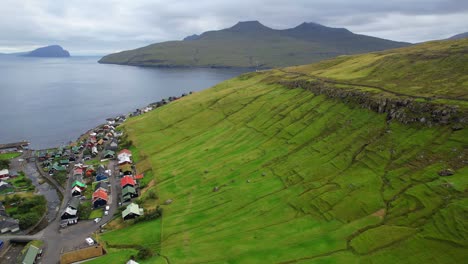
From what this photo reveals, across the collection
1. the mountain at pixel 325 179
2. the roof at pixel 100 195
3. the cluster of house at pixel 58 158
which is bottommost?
the cluster of house at pixel 58 158

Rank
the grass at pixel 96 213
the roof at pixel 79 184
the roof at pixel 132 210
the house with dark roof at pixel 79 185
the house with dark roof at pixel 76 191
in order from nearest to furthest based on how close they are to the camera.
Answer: the roof at pixel 132 210, the grass at pixel 96 213, the house with dark roof at pixel 76 191, the house with dark roof at pixel 79 185, the roof at pixel 79 184

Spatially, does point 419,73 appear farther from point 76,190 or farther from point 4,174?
point 4,174

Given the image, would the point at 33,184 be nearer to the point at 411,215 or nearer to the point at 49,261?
the point at 49,261

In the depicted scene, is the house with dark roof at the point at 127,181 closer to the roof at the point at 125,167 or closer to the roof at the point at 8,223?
the roof at the point at 125,167

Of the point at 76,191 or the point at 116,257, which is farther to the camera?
the point at 76,191

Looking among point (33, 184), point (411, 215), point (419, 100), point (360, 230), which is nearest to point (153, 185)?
point (33, 184)

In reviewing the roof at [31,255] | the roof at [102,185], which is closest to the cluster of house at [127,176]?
the roof at [102,185]

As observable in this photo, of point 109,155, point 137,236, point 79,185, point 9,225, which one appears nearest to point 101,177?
point 79,185

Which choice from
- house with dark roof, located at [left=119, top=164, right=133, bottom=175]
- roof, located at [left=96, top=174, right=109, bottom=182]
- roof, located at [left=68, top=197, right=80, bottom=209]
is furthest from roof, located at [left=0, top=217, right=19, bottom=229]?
house with dark roof, located at [left=119, top=164, right=133, bottom=175]
